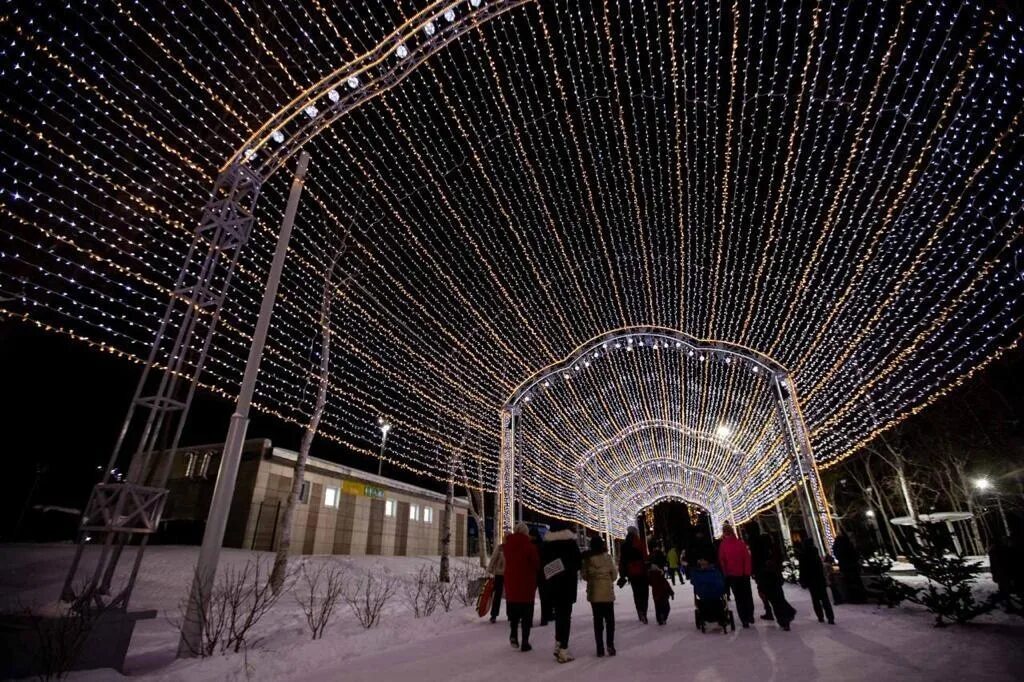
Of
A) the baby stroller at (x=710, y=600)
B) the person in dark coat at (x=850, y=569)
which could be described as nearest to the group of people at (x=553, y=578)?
the baby stroller at (x=710, y=600)

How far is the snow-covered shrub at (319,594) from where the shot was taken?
6.14 metres

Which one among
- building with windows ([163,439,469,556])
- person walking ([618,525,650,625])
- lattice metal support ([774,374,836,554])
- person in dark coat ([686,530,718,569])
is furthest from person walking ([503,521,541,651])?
building with windows ([163,439,469,556])

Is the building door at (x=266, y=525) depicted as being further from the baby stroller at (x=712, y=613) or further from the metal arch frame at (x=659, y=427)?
the baby stroller at (x=712, y=613)

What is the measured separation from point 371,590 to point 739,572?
31.6 feet

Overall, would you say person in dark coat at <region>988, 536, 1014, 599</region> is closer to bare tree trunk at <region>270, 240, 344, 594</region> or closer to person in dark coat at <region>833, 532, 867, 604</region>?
person in dark coat at <region>833, 532, 867, 604</region>

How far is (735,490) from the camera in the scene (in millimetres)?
26406

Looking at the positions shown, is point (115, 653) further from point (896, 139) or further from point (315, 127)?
point (896, 139)

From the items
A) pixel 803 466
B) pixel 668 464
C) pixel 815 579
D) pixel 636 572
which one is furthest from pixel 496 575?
pixel 668 464

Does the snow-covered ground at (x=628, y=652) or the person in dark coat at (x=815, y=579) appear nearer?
the snow-covered ground at (x=628, y=652)

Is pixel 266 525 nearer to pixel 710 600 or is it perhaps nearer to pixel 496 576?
pixel 496 576

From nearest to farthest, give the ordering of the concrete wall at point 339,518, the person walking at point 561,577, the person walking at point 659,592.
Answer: the person walking at point 561,577 < the person walking at point 659,592 < the concrete wall at point 339,518

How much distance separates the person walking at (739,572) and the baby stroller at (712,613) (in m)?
0.34

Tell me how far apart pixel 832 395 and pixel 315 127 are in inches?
621

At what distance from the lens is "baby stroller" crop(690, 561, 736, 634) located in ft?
20.9
